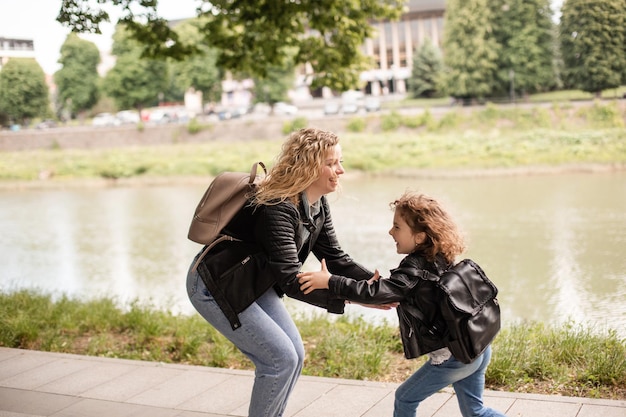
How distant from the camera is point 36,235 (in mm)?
20375

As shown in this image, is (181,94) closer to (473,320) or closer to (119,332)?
(119,332)

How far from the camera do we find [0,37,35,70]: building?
41.8 ft

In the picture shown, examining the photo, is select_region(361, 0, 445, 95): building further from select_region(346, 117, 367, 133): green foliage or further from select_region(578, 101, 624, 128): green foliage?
select_region(578, 101, 624, 128): green foliage

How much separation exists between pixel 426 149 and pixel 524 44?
9.23 meters

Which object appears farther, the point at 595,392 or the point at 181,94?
the point at 181,94

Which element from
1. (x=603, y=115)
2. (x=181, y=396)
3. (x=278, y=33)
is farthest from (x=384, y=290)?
(x=603, y=115)

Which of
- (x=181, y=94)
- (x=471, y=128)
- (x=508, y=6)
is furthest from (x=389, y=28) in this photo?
(x=508, y=6)

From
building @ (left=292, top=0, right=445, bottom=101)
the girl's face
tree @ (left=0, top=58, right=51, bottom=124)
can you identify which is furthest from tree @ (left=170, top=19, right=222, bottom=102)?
the girl's face

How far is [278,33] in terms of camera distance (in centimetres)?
1090

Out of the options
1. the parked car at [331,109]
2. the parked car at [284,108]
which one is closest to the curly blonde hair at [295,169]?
the parked car at [331,109]

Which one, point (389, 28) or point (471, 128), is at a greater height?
point (389, 28)

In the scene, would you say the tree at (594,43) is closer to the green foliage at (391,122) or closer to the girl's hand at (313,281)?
the girl's hand at (313,281)

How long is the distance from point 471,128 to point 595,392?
24013 mm

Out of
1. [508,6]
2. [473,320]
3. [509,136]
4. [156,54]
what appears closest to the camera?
[473,320]
